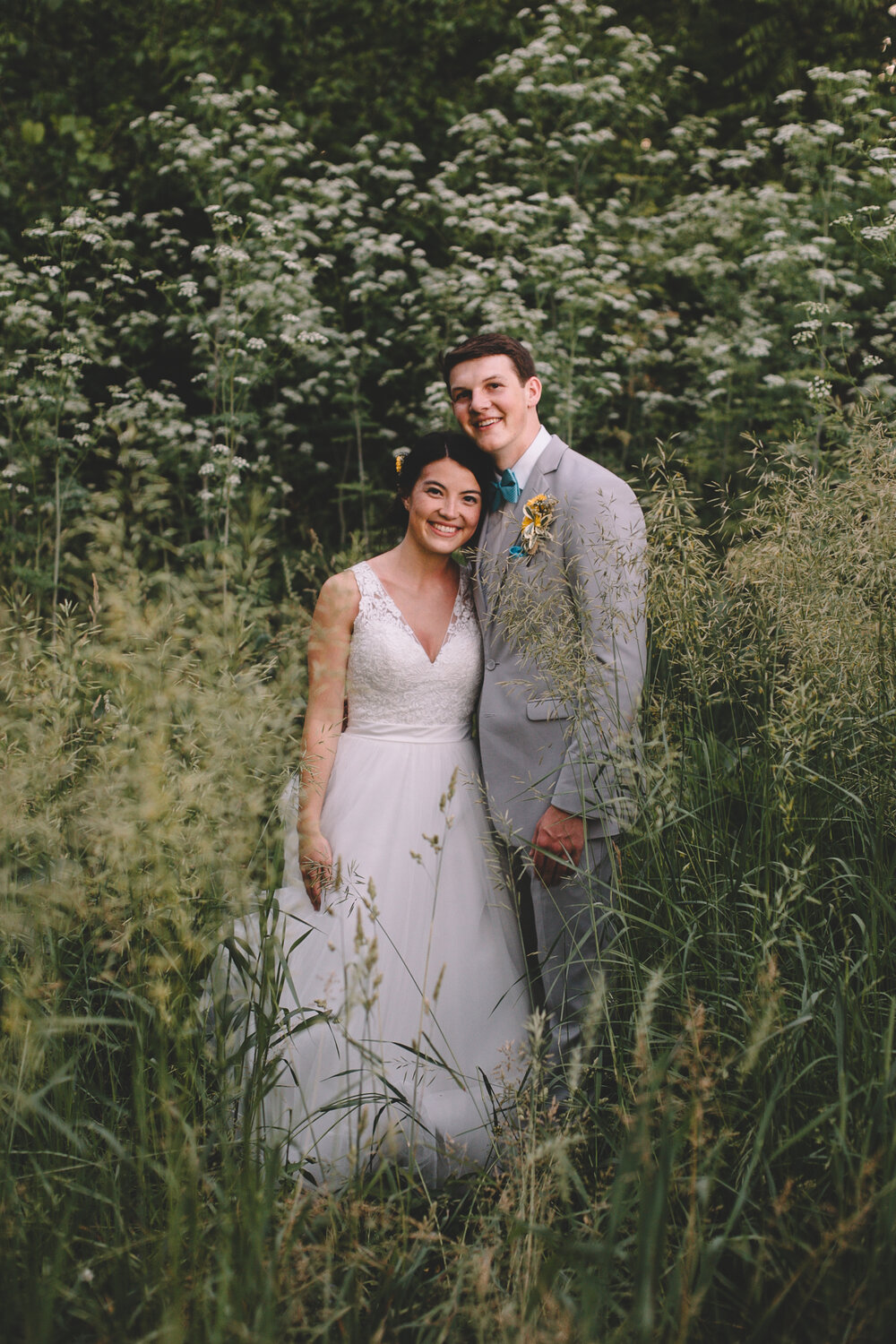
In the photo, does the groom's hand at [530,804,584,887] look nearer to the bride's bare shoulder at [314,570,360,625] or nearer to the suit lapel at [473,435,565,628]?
the suit lapel at [473,435,565,628]

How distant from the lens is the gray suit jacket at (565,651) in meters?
2.03

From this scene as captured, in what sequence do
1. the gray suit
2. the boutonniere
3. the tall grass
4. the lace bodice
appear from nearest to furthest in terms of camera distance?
the tall grass → the gray suit → the boutonniere → the lace bodice

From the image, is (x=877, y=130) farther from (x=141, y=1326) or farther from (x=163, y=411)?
(x=141, y=1326)

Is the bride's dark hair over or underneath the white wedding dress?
over

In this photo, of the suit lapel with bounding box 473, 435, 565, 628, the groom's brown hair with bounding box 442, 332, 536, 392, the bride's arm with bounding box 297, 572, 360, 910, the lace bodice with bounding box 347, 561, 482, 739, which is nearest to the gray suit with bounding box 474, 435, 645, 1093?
the suit lapel with bounding box 473, 435, 565, 628

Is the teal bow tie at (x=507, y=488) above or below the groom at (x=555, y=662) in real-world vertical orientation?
above

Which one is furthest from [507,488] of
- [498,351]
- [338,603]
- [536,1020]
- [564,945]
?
[536,1020]

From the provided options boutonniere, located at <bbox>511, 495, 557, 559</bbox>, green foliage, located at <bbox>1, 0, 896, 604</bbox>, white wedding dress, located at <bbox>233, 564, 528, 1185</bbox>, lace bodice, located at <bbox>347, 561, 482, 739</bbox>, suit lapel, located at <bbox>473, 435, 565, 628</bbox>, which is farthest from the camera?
green foliage, located at <bbox>1, 0, 896, 604</bbox>

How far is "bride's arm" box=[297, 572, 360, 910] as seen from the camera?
101 inches

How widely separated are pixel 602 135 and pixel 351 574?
4.66 m

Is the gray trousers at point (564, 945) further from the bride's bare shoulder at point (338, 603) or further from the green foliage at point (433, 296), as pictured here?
the green foliage at point (433, 296)

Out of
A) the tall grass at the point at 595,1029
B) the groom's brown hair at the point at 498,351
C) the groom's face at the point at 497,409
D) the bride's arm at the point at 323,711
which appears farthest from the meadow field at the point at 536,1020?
the groom's brown hair at the point at 498,351

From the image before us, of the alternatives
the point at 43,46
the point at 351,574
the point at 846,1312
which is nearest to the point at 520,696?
the point at 351,574

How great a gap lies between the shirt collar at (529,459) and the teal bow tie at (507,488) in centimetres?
2
